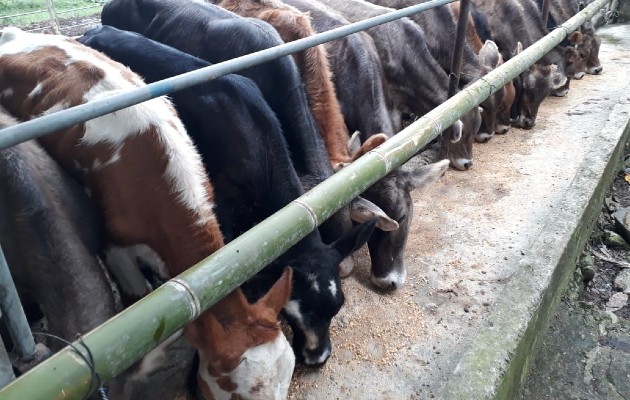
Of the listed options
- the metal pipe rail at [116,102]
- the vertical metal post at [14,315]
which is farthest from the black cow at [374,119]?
the vertical metal post at [14,315]

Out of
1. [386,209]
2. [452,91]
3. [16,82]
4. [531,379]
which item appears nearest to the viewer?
[16,82]

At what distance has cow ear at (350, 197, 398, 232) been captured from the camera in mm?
3430

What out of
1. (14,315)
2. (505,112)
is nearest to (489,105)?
(505,112)

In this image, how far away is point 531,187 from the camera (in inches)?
194

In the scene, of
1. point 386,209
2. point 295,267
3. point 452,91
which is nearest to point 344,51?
point 452,91

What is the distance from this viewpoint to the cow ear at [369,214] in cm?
343

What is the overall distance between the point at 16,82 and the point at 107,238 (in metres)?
1.01

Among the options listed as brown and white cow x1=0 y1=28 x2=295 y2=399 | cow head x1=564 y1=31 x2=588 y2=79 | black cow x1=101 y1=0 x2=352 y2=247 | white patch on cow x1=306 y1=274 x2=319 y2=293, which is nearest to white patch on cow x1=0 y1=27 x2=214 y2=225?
brown and white cow x1=0 y1=28 x2=295 y2=399

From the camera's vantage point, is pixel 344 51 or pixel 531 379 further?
pixel 344 51

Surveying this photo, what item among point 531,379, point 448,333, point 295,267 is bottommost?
point 531,379

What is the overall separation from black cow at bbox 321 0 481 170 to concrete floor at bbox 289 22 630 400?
293 mm

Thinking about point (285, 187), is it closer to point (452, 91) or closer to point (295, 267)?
point (295, 267)

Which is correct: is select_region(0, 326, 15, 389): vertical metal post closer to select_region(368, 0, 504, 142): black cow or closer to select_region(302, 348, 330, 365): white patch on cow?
select_region(302, 348, 330, 365): white patch on cow

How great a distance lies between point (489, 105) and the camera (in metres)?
6.07
